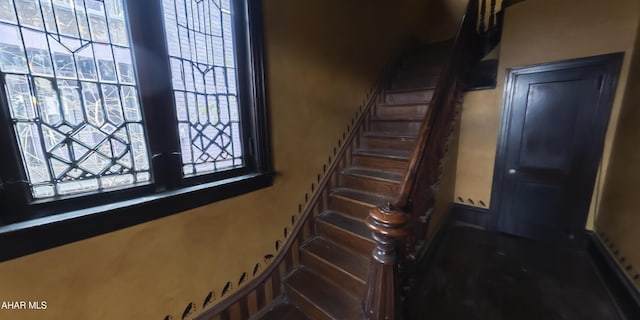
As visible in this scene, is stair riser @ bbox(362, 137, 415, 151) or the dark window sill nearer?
the dark window sill

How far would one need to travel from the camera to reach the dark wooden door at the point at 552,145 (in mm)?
2115


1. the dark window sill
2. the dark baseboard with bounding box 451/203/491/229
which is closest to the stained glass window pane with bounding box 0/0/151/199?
the dark window sill

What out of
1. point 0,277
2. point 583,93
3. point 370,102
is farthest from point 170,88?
point 583,93

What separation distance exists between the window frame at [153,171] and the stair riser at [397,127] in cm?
138

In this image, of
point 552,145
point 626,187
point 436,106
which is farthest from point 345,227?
point 552,145

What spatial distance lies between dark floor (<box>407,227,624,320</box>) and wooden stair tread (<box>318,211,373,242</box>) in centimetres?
55

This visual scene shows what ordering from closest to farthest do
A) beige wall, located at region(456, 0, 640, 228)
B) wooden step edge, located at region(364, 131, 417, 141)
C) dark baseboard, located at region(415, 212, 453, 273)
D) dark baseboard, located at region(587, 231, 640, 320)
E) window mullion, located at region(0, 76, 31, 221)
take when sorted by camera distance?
window mullion, located at region(0, 76, 31, 221) < dark baseboard, located at region(587, 231, 640, 320) < dark baseboard, located at region(415, 212, 453, 273) < beige wall, located at region(456, 0, 640, 228) < wooden step edge, located at region(364, 131, 417, 141)

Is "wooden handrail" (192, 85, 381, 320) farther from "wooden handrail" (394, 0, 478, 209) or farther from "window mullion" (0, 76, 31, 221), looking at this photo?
"window mullion" (0, 76, 31, 221)

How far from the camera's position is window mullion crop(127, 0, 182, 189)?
3.68 ft

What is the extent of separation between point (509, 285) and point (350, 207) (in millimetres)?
1414

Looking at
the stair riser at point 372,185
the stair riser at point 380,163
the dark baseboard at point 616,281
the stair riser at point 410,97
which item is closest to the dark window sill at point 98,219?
the stair riser at point 372,185

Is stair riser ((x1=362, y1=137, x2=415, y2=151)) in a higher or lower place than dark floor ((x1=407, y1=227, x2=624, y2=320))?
higher

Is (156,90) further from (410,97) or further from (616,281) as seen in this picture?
(616,281)

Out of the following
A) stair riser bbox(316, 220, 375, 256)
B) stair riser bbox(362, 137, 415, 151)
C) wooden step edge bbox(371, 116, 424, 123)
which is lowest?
stair riser bbox(316, 220, 375, 256)
